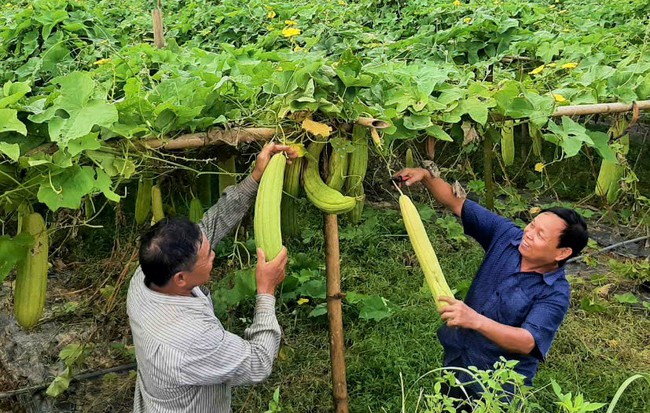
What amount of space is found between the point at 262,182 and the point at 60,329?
3.07 m

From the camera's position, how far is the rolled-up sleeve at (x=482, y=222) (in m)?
3.09

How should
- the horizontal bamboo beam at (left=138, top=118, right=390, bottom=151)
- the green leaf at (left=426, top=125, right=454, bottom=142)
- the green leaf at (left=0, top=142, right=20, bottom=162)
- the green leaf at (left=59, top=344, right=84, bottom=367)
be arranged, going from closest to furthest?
the green leaf at (left=0, top=142, right=20, bottom=162), the horizontal bamboo beam at (left=138, top=118, right=390, bottom=151), the green leaf at (left=426, top=125, right=454, bottom=142), the green leaf at (left=59, top=344, right=84, bottom=367)

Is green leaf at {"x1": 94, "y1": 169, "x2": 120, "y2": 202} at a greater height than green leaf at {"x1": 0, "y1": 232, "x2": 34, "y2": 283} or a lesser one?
greater

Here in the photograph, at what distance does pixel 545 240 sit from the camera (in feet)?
8.83

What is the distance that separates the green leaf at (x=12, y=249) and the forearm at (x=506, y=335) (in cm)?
173

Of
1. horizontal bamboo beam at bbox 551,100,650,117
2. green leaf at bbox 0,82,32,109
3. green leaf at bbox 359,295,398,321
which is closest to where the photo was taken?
green leaf at bbox 0,82,32,109

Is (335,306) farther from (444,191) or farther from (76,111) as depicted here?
(76,111)

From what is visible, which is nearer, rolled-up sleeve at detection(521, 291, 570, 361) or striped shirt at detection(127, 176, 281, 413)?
striped shirt at detection(127, 176, 281, 413)

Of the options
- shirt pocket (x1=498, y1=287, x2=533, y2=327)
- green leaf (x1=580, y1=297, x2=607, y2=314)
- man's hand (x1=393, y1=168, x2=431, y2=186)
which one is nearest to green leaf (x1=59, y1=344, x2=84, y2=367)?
man's hand (x1=393, y1=168, x2=431, y2=186)

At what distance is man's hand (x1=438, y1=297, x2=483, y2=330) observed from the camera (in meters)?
2.54

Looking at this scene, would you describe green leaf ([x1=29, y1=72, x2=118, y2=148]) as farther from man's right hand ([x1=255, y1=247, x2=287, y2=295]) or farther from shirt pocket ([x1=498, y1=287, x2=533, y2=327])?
shirt pocket ([x1=498, y1=287, x2=533, y2=327])

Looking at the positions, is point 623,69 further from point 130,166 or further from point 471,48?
point 130,166

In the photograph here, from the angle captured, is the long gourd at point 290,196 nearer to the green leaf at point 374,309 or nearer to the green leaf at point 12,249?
the green leaf at point 12,249

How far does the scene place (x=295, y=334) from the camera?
480 centimetres
